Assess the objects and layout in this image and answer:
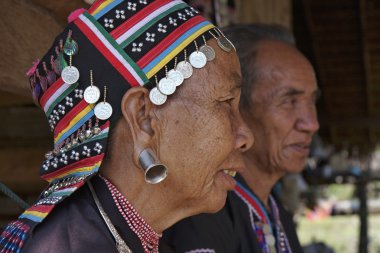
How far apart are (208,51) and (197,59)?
4 cm

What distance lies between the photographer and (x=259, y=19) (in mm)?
4102

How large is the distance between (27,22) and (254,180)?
1.15 metres

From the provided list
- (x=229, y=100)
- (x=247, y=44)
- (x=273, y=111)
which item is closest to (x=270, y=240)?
(x=273, y=111)

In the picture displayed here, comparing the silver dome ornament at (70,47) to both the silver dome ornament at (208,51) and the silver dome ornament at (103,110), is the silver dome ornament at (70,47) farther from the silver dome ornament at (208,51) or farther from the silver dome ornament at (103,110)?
the silver dome ornament at (208,51)

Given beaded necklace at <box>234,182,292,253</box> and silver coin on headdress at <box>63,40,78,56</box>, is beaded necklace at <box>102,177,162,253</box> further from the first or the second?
beaded necklace at <box>234,182,292,253</box>

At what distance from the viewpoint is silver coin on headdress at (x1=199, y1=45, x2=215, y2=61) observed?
158 centimetres

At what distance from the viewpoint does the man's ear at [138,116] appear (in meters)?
1.51

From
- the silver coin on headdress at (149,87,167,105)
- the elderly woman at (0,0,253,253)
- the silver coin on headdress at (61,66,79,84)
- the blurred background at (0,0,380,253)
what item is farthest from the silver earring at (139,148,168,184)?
the blurred background at (0,0,380,253)

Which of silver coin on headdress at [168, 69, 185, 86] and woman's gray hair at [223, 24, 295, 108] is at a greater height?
silver coin on headdress at [168, 69, 185, 86]

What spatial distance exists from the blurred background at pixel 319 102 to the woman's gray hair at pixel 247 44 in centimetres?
23

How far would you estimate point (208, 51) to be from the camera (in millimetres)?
1587

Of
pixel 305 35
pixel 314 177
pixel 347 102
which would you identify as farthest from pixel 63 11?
pixel 347 102

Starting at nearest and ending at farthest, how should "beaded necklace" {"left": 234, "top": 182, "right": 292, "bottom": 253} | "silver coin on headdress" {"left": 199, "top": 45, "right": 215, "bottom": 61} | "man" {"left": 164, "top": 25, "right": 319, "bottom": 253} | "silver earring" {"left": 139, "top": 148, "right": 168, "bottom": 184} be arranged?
"silver earring" {"left": 139, "top": 148, "right": 168, "bottom": 184} → "silver coin on headdress" {"left": 199, "top": 45, "right": 215, "bottom": 61} → "beaded necklace" {"left": 234, "top": 182, "right": 292, "bottom": 253} → "man" {"left": 164, "top": 25, "right": 319, "bottom": 253}

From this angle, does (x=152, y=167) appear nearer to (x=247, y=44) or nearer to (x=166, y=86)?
(x=166, y=86)
